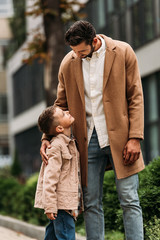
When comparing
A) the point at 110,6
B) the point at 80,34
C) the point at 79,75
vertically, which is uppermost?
the point at 110,6

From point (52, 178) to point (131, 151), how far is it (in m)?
0.71

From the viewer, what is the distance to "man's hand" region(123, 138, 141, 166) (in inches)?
184

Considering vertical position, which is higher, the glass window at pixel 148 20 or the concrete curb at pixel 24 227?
the glass window at pixel 148 20

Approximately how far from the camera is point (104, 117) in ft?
16.0

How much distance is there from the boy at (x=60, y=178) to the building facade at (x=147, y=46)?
445 inches

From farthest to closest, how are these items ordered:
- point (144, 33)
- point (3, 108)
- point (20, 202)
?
point (3, 108) < point (144, 33) < point (20, 202)

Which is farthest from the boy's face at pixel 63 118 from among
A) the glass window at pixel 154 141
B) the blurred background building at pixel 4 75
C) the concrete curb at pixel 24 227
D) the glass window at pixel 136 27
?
the blurred background building at pixel 4 75

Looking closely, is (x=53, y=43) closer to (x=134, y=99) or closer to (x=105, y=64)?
(x=105, y=64)

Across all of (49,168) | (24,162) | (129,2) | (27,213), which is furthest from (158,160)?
Result: (24,162)

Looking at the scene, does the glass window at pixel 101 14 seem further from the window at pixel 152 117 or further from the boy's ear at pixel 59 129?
the boy's ear at pixel 59 129

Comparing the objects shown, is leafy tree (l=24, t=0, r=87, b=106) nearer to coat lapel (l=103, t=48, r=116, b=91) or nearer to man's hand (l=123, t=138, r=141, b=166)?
coat lapel (l=103, t=48, r=116, b=91)

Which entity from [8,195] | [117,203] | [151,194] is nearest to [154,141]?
[8,195]

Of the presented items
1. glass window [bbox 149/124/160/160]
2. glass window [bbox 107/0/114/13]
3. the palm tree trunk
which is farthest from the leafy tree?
glass window [bbox 107/0/114/13]

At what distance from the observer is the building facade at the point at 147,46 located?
52.9 ft
